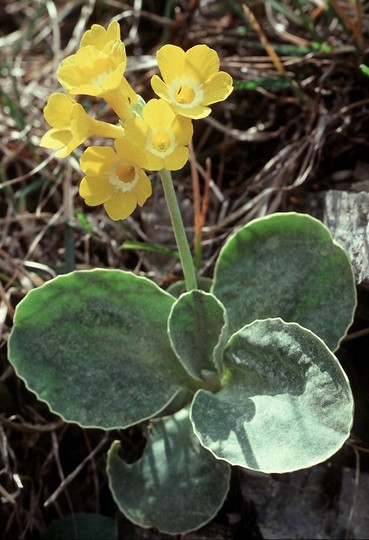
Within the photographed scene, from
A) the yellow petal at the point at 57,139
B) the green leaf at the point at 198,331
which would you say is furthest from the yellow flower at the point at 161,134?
the green leaf at the point at 198,331

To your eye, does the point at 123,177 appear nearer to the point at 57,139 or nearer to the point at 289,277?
the point at 57,139

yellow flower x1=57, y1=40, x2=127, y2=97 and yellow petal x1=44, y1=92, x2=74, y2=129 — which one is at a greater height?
yellow flower x1=57, y1=40, x2=127, y2=97

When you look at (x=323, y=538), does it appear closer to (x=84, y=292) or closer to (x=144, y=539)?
(x=144, y=539)

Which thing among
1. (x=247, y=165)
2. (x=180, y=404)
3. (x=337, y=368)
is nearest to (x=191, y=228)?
(x=247, y=165)

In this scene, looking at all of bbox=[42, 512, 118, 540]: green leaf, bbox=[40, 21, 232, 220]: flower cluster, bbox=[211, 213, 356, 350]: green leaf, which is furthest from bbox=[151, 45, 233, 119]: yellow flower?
bbox=[42, 512, 118, 540]: green leaf

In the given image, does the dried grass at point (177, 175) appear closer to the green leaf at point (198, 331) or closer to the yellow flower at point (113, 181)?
the green leaf at point (198, 331)

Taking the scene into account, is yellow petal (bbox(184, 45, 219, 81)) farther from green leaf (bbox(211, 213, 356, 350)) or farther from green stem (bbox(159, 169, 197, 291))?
green leaf (bbox(211, 213, 356, 350))

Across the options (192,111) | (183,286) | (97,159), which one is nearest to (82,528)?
(183,286)
